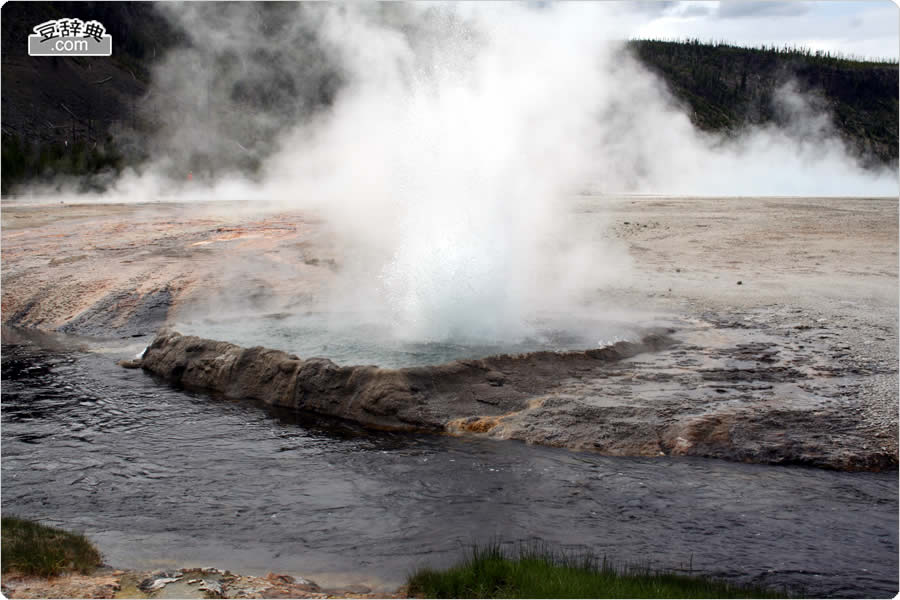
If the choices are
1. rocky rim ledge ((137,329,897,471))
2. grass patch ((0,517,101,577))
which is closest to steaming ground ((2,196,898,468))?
rocky rim ledge ((137,329,897,471))

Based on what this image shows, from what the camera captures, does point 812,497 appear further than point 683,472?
No

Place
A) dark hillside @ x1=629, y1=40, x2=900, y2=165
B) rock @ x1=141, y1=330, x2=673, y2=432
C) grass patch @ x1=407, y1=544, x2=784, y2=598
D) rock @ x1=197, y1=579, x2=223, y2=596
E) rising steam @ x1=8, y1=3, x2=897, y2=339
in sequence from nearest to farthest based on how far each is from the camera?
grass patch @ x1=407, y1=544, x2=784, y2=598, rock @ x1=197, y1=579, x2=223, y2=596, rock @ x1=141, y1=330, x2=673, y2=432, rising steam @ x1=8, y1=3, x2=897, y2=339, dark hillside @ x1=629, y1=40, x2=900, y2=165

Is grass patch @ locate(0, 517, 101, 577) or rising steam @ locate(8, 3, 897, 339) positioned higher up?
rising steam @ locate(8, 3, 897, 339)

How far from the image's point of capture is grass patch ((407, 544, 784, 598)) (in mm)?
2850

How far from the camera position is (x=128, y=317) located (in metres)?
8.51

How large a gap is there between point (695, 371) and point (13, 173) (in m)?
25.5

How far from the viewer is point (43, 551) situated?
3.18 metres

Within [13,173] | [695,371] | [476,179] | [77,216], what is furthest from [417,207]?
[13,173]

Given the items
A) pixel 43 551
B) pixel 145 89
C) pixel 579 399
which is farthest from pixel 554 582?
pixel 145 89

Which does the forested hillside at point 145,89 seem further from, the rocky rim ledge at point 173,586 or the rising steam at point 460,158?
the rocky rim ledge at point 173,586

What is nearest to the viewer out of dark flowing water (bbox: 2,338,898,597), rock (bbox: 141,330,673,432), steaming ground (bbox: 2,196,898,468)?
dark flowing water (bbox: 2,338,898,597)

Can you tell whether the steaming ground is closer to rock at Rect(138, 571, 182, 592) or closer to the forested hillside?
rock at Rect(138, 571, 182, 592)

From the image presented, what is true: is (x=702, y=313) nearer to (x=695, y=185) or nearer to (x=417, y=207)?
(x=417, y=207)

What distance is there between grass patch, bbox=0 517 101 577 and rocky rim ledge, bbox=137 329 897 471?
6.71ft
